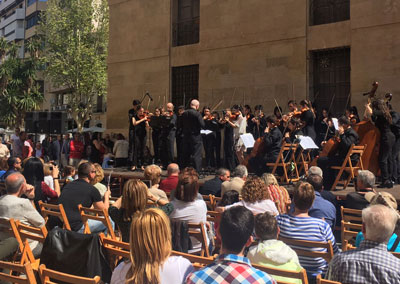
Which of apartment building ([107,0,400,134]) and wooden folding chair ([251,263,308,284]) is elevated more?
apartment building ([107,0,400,134])

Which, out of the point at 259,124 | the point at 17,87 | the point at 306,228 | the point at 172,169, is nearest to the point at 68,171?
the point at 172,169

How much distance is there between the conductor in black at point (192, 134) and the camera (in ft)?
32.0

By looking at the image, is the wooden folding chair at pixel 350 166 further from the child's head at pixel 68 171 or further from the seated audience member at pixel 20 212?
the seated audience member at pixel 20 212

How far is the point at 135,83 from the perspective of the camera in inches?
712

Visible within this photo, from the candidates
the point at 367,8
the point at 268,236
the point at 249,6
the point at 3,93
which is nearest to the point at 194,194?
the point at 268,236

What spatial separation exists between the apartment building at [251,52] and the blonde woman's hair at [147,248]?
1044 centimetres

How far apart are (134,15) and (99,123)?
69.2 ft

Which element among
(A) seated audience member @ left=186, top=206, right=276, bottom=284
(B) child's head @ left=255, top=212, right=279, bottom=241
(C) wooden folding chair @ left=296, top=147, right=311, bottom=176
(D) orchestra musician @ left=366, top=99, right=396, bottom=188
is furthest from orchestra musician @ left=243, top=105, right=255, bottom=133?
(A) seated audience member @ left=186, top=206, right=276, bottom=284

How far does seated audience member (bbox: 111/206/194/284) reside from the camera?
8.36ft

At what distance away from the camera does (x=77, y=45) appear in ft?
105

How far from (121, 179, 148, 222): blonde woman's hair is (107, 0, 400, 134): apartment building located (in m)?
9.36

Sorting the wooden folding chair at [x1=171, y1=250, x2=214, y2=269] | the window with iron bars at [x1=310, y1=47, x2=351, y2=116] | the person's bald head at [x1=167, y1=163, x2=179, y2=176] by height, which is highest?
the window with iron bars at [x1=310, y1=47, x2=351, y2=116]

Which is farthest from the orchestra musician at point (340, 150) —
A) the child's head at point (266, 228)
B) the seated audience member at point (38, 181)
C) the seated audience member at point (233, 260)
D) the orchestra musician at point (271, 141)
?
the seated audience member at point (233, 260)

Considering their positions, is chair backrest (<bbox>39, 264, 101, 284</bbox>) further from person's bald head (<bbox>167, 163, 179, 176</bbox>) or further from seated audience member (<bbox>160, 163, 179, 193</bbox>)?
person's bald head (<bbox>167, 163, 179, 176</bbox>)
